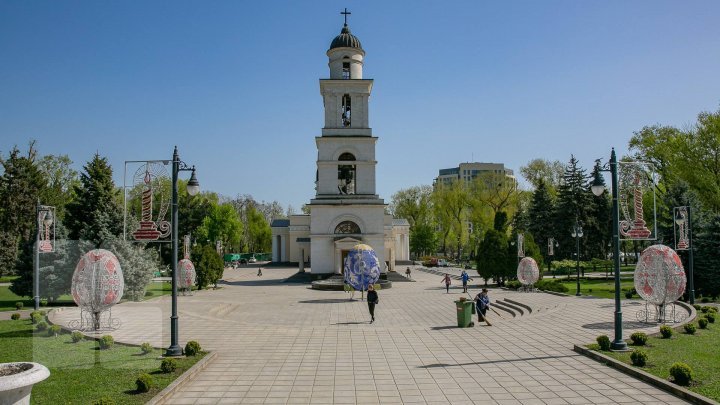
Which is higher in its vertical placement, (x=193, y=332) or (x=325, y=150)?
(x=325, y=150)

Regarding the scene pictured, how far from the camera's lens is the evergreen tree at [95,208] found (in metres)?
27.3

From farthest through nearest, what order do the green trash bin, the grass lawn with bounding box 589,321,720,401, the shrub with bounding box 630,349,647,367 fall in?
1. the green trash bin
2. the shrub with bounding box 630,349,647,367
3. the grass lawn with bounding box 589,321,720,401

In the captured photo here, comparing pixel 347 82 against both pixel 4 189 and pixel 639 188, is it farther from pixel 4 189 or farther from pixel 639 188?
pixel 4 189

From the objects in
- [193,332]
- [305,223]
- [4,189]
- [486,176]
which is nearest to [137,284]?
[193,332]

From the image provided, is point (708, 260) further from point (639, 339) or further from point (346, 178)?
point (346, 178)

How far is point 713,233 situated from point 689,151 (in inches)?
543

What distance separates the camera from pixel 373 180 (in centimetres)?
4141

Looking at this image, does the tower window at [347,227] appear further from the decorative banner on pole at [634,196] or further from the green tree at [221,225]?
the green tree at [221,225]

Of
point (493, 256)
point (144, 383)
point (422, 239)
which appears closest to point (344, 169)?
point (493, 256)

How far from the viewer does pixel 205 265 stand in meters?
34.7

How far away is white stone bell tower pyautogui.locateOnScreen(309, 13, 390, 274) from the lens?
40.5 m

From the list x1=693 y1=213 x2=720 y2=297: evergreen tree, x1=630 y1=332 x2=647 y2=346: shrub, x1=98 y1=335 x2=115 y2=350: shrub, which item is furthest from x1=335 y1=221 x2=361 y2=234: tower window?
x1=630 y1=332 x2=647 y2=346: shrub

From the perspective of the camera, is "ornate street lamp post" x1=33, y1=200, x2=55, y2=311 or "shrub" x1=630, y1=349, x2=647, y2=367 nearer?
"shrub" x1=630, y1=349, x2=647, y2=367

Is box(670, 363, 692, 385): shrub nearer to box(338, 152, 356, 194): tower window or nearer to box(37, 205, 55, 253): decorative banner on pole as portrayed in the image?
box(37, 205, 55, 253): decorative banner on pole
